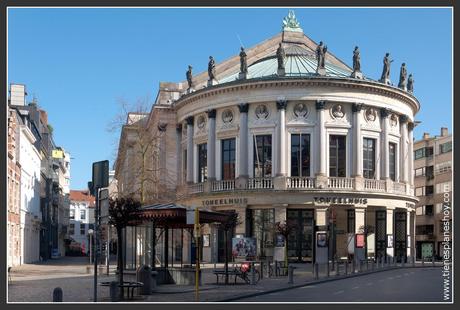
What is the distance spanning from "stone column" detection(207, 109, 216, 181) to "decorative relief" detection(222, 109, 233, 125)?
0.87 meters

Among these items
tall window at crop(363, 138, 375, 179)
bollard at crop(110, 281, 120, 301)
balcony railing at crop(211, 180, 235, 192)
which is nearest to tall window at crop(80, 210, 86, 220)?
balcony railing at crop(211, 180, 235, 192)

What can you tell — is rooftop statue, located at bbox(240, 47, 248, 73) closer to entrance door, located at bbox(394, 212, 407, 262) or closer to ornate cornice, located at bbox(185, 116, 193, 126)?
ornate cornice, located at bbox(185, 116, 193, 126)

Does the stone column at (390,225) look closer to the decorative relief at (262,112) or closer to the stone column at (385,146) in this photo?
the stone column at (385,146)

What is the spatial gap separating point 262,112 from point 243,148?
326 cm

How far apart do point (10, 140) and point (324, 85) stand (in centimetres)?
2418

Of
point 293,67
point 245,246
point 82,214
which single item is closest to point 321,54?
point 293,67

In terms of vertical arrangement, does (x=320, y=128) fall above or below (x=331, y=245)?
above

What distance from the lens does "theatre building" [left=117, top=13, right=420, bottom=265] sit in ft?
191

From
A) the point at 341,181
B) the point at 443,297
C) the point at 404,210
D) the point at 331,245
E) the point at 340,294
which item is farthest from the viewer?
the point at 404,210

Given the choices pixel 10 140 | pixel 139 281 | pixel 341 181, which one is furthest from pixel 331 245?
pixel 139 281

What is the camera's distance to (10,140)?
55.4 meters

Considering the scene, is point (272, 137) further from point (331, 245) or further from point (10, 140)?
point (10, 140)

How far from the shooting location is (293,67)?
6388cm

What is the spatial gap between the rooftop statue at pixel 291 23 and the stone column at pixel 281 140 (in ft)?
53.3
